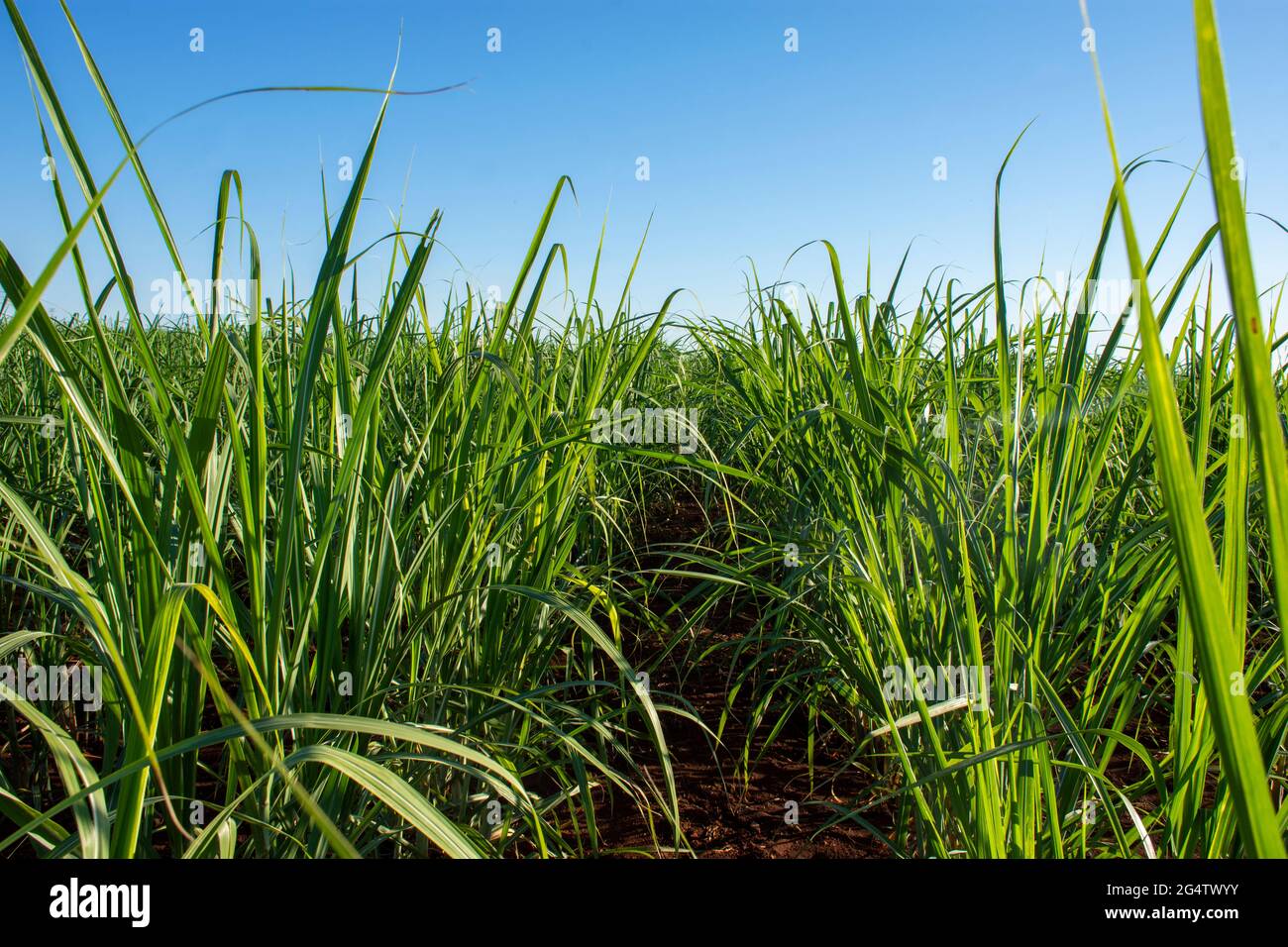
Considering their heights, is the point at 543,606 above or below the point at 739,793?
above

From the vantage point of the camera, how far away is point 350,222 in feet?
2.27

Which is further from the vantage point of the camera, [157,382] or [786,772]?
[786,772]

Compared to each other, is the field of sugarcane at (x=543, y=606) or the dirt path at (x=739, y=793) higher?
the field of sugarcane at (x=543, y=606)

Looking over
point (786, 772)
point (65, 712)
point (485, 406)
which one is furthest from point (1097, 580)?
point (65, 712)

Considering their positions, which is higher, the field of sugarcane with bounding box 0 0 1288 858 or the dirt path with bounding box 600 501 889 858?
the field of sugarcane with bounding box 0 0 1288 858

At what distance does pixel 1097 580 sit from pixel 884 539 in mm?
332

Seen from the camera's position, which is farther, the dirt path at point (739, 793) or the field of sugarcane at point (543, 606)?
the dirt path at point (739, 793)

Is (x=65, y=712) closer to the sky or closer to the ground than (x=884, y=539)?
closer to the ground

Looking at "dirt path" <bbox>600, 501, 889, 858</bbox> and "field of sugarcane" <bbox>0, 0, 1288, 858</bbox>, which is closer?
"field of sugarcane" <bbox>0, 0, 1288, 858</bbox>
